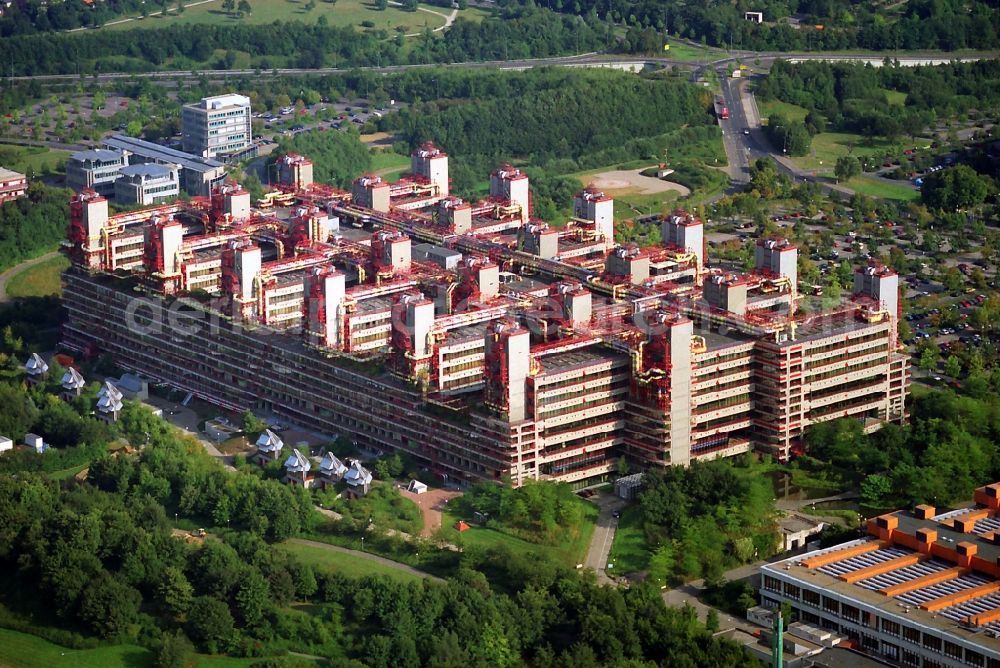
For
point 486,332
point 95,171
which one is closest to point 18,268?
point 95,171

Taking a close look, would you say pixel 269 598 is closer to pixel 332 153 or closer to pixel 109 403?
pixel 109 403

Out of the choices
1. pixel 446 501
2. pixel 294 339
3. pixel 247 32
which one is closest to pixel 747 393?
pixel 446 501

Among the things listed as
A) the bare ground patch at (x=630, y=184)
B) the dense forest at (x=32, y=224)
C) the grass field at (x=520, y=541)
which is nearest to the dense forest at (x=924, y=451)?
the grass field at (x=520, y=541)

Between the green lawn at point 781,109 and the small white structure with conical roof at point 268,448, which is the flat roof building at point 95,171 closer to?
the small white structure with conical roof at point 268,448

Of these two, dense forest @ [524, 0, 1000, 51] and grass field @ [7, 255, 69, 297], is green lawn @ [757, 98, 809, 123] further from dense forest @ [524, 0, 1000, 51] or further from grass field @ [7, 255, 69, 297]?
grass field @ [7, 255, 69, 297]

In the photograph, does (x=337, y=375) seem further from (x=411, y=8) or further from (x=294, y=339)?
(x=411, y=8)


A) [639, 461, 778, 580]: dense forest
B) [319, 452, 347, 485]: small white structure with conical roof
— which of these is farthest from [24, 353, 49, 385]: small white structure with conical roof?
[639, 461, 778, 580]: dense forest
